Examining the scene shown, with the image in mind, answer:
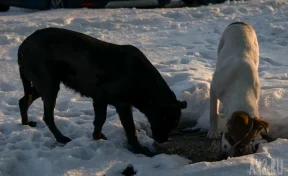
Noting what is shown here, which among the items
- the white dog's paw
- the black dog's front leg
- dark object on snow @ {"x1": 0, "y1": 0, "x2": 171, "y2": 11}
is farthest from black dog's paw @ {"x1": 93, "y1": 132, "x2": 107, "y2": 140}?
dark object on snow @ {"x1": 0, "y1": 0, "x2": 171, "y2": 11}

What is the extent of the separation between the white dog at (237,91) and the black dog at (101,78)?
1.92 feet

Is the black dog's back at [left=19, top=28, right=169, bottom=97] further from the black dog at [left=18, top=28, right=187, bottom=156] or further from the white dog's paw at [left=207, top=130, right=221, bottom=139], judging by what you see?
the white dog's paw at [left=207, top=130, right=221, bottom=139]

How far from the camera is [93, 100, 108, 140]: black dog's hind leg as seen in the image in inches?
219

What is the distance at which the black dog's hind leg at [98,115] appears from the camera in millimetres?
5562

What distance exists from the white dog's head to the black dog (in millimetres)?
638

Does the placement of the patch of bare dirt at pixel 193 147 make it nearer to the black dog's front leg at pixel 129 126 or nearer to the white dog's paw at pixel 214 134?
the white dog's paw at pixel 214 134

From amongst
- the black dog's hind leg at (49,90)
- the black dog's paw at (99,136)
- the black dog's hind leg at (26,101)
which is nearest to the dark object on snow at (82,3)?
the black dog's hind leg at (26,101)

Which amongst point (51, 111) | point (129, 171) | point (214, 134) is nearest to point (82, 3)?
point (51, 111)

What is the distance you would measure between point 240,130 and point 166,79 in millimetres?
3027

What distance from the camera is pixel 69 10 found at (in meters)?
13.1

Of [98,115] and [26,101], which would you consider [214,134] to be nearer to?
[98,115]

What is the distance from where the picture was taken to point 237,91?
17.9ft

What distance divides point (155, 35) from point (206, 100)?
4507mm

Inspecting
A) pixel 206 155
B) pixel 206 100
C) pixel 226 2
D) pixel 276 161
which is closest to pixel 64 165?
pixel 206 155
